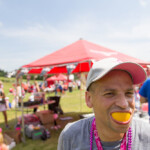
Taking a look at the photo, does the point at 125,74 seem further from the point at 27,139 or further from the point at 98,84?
the point at 27,139

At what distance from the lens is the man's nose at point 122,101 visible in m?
0.79

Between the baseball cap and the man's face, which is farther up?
the baseball cap

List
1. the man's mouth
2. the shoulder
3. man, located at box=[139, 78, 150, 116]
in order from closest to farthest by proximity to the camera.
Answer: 1. the man's mouth
2. the shoulder
3. man, located at box=[139, 78, 150, 116]

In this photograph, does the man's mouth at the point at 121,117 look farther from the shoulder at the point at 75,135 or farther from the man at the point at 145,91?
the man at the point at 145,91

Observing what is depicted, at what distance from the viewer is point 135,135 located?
885 millimetres

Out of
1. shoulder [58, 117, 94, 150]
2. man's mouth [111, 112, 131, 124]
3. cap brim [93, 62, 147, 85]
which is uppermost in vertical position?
cap brim [93, 62, 147, 85]

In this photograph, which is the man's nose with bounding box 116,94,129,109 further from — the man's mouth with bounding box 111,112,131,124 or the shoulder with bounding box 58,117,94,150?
the shoulder with bounding box 58,117,94,150

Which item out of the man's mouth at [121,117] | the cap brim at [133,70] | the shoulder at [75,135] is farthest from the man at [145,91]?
the man's mouth at [121,117]

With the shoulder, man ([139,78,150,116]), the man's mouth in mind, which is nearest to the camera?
the man's mouth

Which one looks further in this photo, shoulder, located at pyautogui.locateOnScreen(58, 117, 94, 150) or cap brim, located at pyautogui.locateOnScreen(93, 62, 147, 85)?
shoulder, located at pyautogui.locateOnScreen(58, 117, 94, 150)

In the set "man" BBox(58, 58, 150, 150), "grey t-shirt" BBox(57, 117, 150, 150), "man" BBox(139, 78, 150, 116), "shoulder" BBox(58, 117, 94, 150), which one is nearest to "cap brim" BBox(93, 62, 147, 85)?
"man" BBox(58, 58, 150, 150)

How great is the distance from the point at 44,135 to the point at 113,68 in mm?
4349

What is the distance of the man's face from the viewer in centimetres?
79

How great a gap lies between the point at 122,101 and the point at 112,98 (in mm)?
56
